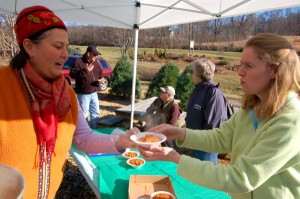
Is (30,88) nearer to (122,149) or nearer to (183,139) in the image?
(122,149)

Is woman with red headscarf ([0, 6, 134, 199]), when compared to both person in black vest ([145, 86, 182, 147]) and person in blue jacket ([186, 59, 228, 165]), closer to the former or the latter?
person in blue jacket ([186, 59, 228, 165])

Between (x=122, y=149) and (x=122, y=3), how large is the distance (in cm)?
299

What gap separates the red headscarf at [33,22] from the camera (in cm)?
133

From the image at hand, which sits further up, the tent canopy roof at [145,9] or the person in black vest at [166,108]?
the tent canopy roof at [145,9]

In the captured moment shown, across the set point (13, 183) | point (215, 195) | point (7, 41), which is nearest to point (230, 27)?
point (7, 41)

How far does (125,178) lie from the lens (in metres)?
2.55

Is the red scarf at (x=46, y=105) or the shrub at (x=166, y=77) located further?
the shrub at (x=166, y=77)

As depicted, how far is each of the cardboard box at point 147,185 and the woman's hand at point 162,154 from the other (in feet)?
2.48

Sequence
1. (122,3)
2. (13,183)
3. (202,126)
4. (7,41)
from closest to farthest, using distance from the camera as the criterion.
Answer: (13,183) → (202,126) → (122,3) → (7,41)

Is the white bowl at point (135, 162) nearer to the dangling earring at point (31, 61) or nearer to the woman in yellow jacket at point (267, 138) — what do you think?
the woman in yellow jacket at point (267, 138)

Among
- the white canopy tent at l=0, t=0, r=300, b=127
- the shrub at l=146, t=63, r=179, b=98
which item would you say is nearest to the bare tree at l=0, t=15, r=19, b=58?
the white canopy tent at l=0, t=0, r=300, b=127

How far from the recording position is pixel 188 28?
61.8 ft

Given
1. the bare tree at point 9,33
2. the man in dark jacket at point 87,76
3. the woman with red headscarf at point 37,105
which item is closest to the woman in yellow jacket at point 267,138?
the woman with red headscarf at point 37,105

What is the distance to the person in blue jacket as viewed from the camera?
11.7ft
